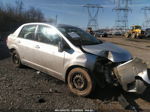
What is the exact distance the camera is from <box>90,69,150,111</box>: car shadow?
308cm

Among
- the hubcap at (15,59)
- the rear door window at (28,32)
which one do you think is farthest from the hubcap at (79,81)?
the hubcap at (15,59)

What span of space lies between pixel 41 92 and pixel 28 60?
4.70 feet

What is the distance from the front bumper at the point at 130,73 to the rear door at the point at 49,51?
138 centimetres

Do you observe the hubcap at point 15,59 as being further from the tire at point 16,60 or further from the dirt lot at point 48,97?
the dirt lot at point 48,97

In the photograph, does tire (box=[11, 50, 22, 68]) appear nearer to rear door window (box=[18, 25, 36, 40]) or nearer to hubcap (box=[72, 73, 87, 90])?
rear door window (box=[18, 25, 36, 40])

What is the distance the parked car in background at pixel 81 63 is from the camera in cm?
303

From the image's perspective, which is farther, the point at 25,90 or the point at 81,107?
the point at 25,90

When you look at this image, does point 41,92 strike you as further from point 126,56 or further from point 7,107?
point 126,56

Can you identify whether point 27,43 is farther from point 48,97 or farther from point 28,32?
point 48,97

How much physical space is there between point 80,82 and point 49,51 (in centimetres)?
114

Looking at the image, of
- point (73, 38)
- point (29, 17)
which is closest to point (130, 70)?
point (73, 38)

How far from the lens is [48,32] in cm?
404

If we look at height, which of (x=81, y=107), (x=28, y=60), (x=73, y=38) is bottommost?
(x=81, y=107)

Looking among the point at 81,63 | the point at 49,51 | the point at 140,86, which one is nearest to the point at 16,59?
the point at 49,51
